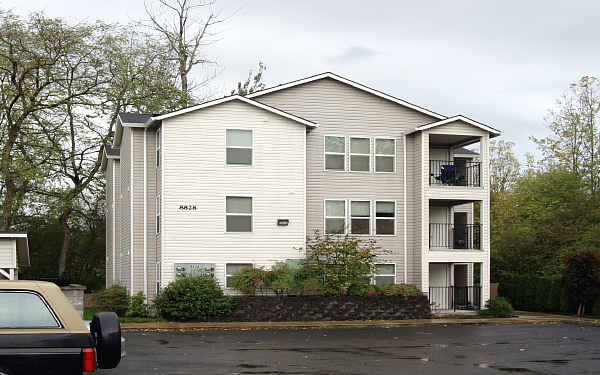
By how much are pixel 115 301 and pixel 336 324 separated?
852 centimetres

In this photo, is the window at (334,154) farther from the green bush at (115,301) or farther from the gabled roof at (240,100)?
the green bush at (115,301)

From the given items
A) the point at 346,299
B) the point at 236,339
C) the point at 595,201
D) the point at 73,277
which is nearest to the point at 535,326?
the point at 346,299

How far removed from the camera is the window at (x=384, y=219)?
3359 cm

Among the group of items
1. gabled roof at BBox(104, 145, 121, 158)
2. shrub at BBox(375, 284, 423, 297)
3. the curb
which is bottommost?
the curb

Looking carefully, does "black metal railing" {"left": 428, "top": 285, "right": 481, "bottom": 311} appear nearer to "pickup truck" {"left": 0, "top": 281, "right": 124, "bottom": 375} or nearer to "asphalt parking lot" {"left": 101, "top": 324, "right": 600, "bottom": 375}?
"asphalt parking lot" {"left": 101, "top": 324, "right": 600, "bottom": 375}

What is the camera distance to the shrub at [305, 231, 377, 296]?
30.2 meters

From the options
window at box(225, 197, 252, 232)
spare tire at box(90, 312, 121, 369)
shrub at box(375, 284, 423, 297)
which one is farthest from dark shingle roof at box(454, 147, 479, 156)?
spare tire at box(90, 312, 121, 369)

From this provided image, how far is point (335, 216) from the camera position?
1304 inches

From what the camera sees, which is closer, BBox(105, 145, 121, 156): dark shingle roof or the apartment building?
the apartment building

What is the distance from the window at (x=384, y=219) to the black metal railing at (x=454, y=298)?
10.0 ft

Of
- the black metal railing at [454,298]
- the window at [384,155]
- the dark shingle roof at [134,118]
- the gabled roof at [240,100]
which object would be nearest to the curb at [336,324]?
the black metal railing at [454,298]

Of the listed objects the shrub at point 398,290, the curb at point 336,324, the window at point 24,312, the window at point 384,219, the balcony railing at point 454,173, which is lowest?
the curb at point 336,324

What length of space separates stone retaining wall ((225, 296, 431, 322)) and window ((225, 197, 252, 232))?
294 cm

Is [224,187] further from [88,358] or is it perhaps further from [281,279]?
[88,358]
